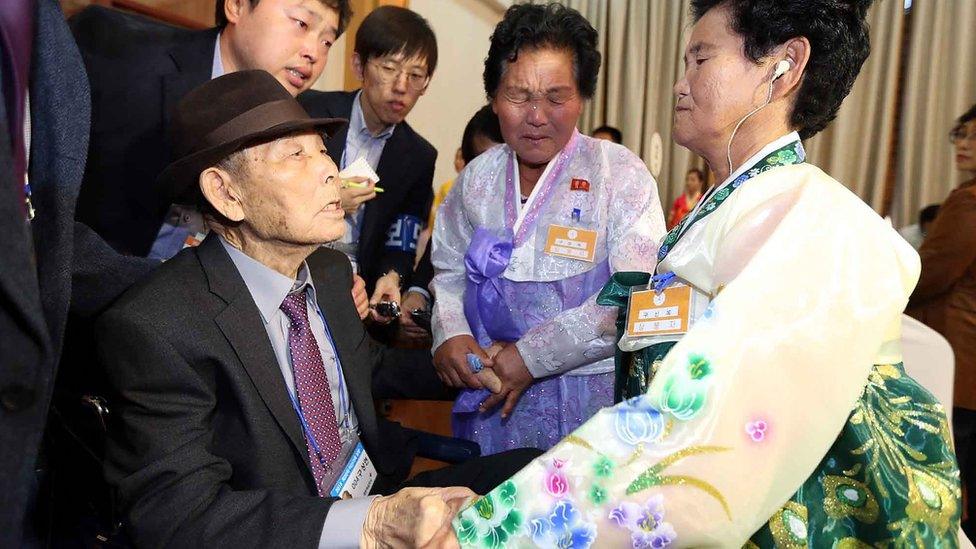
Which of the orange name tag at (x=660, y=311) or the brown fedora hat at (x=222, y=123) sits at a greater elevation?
the brown fedora hat at (x=222, y=123)

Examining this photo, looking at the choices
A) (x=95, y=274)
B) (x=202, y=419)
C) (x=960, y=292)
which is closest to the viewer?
(x=202, y=419)

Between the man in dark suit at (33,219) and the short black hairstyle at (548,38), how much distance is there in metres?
1.24

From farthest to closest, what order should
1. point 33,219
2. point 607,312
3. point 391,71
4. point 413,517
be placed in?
point 391,71 → point 607,312 → point 413,517 → point 33,219

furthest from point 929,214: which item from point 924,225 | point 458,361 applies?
point 458,361

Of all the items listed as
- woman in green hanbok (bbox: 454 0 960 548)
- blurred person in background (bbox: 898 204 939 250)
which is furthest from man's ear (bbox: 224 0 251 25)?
blurred person in background (bbox: 898 204 939 250)

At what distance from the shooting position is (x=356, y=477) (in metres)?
1.46

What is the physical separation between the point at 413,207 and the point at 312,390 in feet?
4.88

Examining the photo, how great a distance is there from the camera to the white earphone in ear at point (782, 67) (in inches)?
46.1

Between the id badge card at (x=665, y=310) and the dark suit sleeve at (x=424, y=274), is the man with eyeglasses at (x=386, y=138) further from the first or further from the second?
the id badge card at (x=665, y=310)

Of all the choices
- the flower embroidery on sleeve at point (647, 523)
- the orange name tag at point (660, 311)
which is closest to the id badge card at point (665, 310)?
Answer: the orange name tag at point (660, 311)

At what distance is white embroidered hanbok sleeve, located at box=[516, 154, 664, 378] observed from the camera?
71.5 inches

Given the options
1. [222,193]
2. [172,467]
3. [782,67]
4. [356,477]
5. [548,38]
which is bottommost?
[356,477]

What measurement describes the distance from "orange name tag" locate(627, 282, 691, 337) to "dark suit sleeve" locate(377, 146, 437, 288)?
1447 millimetres

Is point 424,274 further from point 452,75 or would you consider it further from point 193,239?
point 452,75
